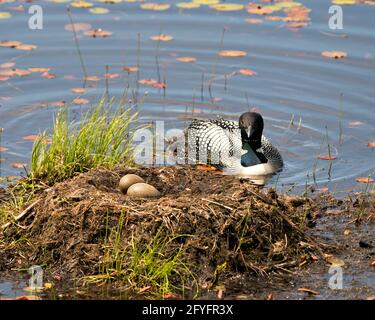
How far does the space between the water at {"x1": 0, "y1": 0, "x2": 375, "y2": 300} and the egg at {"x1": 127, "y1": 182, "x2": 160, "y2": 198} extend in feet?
8.51

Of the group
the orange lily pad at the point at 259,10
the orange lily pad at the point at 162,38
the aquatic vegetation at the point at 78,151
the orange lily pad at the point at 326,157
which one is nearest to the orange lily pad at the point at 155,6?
the orange lily pad at the point at 162,38

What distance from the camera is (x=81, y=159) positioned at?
31.3ft

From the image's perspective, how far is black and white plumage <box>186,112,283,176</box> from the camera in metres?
11.4

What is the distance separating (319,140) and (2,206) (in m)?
4.69

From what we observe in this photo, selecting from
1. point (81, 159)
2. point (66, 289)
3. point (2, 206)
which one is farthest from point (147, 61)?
point (66, 289)

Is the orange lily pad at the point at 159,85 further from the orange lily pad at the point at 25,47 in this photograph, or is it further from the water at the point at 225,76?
the orange lily pad at the point at 25,47

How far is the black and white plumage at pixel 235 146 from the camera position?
1137 cm

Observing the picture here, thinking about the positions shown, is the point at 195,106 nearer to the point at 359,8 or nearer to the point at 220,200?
the point at 359,8

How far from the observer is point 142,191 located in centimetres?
834

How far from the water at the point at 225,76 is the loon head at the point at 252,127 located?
494 mm

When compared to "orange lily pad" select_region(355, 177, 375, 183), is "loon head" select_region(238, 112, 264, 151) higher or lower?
higher

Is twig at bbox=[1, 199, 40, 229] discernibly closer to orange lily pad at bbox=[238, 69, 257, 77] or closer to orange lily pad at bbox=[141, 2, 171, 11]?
orange lily pad at bbox=[238, 69, 257, 77]


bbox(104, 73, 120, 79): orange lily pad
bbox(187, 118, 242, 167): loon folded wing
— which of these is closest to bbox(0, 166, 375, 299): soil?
bbox(187, 118, 242, 167): loon folded wing

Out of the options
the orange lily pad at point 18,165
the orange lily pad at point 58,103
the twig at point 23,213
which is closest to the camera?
the twig at point 23,213
